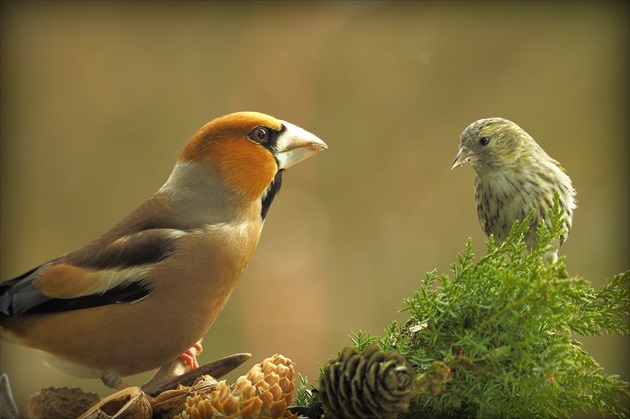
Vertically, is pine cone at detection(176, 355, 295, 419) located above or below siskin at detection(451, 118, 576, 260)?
below

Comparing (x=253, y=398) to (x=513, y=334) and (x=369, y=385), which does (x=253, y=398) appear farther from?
(x=513, y=334)

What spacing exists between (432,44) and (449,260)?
1.93 ft

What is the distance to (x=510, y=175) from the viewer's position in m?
0.80

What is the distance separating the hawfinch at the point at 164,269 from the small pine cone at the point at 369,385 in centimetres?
25

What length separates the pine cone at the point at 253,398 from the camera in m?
0.70

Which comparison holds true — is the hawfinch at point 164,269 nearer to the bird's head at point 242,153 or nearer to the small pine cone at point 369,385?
the bird's head at point 242,153

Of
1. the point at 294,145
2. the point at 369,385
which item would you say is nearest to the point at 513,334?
the point at 369,385

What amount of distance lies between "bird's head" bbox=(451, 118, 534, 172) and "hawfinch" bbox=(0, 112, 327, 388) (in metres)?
0.18

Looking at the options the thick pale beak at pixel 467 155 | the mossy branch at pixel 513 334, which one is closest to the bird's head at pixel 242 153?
the thick pale beak at pixel 467 155

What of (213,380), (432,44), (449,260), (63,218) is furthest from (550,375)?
(63,218)

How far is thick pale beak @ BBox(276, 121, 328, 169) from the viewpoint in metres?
0.88

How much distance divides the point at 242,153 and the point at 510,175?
327 mm

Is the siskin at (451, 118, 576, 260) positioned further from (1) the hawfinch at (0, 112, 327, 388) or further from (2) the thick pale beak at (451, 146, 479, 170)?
(1) the hawfinch at (0, 112, 327, 388)

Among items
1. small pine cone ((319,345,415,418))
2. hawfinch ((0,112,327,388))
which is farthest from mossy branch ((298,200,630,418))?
hawfinch ((0,112,327,388))
